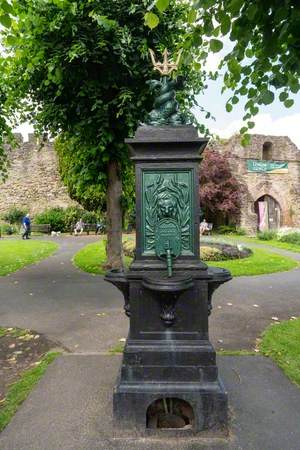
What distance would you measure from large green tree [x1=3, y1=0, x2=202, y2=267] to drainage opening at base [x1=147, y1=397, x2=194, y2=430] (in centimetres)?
533

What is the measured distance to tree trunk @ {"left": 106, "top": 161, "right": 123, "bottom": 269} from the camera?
8359mm

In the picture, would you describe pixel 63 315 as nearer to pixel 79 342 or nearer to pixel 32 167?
pixel 79 342

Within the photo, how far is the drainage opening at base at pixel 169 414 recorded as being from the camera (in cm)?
271

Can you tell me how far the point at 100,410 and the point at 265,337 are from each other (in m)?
2.54

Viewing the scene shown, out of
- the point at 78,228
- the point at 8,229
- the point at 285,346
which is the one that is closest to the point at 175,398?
the point at 285,346

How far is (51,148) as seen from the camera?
88.4ft

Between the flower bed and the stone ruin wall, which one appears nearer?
the flower bed

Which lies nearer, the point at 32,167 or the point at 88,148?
the point at 88,148

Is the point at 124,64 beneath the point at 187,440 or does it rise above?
above

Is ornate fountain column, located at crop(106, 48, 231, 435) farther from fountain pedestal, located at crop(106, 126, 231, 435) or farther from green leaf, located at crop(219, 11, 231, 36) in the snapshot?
green leaf, located at crop(219, 11, 231, 36)

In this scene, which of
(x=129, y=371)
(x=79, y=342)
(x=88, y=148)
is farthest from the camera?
(x=88, y=148)

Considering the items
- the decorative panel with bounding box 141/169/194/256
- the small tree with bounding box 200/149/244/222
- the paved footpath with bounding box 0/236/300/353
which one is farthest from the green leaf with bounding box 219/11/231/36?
the small tree with bounding box 200/149/244/222

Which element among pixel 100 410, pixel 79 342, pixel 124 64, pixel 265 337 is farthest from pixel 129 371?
pixel 124 64

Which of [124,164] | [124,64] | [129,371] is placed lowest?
[129,371]
